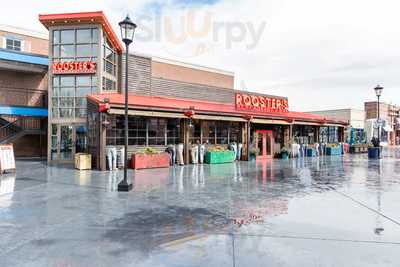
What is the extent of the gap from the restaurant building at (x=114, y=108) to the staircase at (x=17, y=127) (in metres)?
4.27

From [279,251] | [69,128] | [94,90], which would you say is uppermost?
[94,90]

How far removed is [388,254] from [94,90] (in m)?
16.1

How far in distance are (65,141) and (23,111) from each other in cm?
469

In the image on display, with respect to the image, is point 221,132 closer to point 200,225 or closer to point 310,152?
point 310,152

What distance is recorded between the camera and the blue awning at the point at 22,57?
18172 millimetres

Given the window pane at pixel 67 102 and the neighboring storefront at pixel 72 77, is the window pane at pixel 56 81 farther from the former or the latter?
the window pane at pixel 67 102

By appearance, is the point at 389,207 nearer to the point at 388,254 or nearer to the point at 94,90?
the point at 388,254

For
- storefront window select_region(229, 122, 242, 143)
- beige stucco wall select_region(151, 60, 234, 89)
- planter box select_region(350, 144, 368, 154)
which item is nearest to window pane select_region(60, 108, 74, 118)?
beige stucco wall select_region(151, 60, 234, 89)

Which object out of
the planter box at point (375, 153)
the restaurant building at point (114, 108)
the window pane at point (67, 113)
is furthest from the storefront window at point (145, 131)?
the planter box at point (375, 153)

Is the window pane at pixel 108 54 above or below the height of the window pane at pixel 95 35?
below

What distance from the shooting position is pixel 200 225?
16.9 feet

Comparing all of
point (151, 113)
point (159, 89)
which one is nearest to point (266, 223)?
point (151, 113)

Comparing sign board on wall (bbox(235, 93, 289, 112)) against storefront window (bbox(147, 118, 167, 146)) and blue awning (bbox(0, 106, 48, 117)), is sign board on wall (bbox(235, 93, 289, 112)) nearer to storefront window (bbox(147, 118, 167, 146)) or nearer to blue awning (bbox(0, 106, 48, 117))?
storefront window (bbox(147, 118, 167, 146))

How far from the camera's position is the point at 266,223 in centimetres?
526
